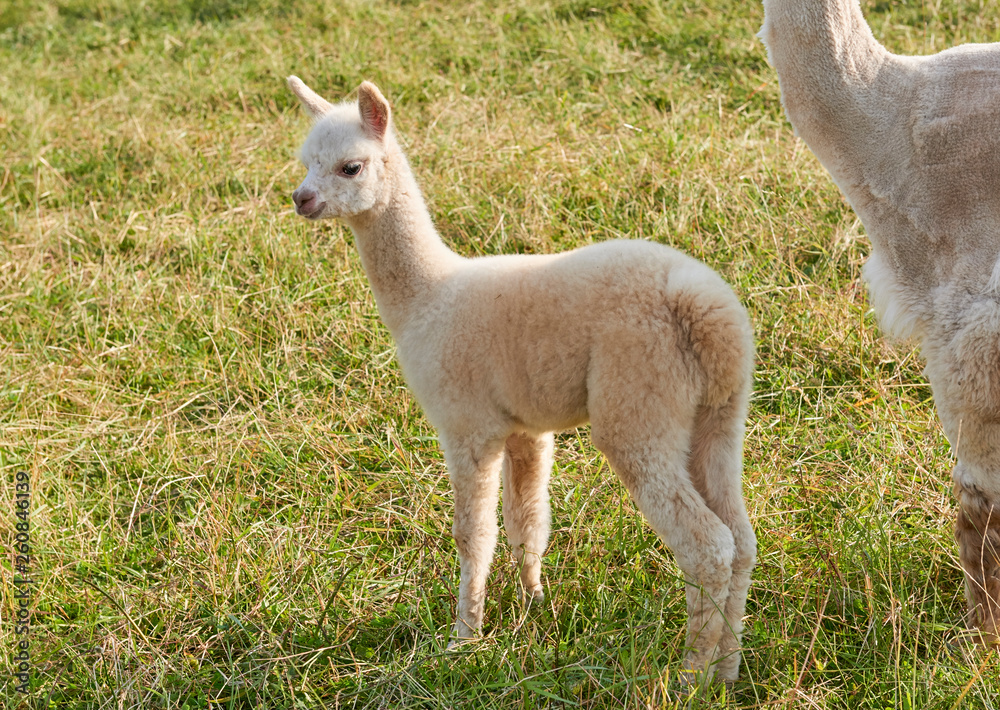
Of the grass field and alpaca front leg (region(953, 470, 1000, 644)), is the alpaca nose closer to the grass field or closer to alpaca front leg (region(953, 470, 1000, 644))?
the grass field

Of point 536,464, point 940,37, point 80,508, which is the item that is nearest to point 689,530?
point 536,464

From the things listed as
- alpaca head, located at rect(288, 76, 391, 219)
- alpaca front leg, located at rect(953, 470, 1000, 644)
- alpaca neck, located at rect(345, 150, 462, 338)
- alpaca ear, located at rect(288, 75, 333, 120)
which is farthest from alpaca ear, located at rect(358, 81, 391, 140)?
alpaca front leg, located at rect(953, 470, 1000, 644)

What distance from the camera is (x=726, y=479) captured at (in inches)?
118

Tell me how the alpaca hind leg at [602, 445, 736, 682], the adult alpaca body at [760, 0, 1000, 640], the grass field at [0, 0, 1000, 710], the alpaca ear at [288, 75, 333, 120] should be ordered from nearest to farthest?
the adult alpaca body at [760, 0, 1000, 640], the alpaca hind leg at [602, 445, 736, 682], the grass field at [0, 0, 1000, 710], the alpaca ear at [288, 75, 333, 120]

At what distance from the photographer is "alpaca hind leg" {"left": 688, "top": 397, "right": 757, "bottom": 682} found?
293 cm

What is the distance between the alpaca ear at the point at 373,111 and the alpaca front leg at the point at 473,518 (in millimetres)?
1123

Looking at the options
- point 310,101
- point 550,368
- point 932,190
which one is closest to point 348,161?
point 310,101

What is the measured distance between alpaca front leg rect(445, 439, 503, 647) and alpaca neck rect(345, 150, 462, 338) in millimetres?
544

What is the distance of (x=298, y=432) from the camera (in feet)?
14.1

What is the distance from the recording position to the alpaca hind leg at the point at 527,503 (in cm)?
336

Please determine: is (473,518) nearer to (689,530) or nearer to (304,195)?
(689,530)

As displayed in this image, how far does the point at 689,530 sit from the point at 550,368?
645mm

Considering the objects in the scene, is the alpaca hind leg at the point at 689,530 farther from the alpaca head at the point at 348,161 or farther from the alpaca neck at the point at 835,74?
the alpaca head at the point at 348,161

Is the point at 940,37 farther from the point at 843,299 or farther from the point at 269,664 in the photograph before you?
the point at 269,664
